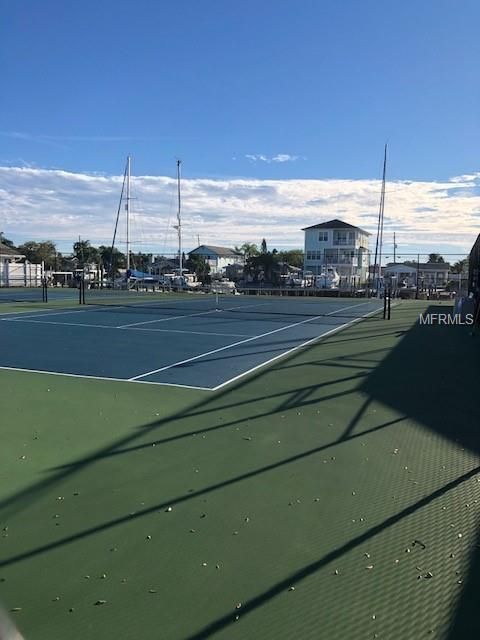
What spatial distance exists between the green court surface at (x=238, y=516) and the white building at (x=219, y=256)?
9621cm

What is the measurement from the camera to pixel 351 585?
124 inches

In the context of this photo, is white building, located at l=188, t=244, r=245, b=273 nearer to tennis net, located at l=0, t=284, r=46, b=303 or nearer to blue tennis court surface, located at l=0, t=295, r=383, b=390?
tennis net, located at l=0, t=284, r=46, b=303

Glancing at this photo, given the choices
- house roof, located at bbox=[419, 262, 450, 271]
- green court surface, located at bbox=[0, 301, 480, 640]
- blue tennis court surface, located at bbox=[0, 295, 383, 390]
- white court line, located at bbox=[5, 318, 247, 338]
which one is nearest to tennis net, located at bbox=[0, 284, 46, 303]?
blue tennis court surface, located at bbox=[0, 295, 383, 390]

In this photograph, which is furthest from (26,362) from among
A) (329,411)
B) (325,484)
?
(325,484)

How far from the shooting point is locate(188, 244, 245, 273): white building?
107 meters

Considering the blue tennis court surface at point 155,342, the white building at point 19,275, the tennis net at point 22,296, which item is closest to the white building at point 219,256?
the white building at point 19,275

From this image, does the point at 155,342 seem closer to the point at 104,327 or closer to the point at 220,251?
the point at 104,327

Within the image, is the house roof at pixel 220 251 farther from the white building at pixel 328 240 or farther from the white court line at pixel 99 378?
the white court line at pixel 99 378

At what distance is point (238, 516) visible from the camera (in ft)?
13.1

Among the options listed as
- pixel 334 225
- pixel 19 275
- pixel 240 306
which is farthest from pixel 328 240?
pixel 240 306

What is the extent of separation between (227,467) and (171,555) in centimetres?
154

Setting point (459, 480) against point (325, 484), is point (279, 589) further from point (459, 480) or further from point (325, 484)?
point (459, 480)

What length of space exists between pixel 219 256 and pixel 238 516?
108 meters

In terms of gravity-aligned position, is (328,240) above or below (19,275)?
above
